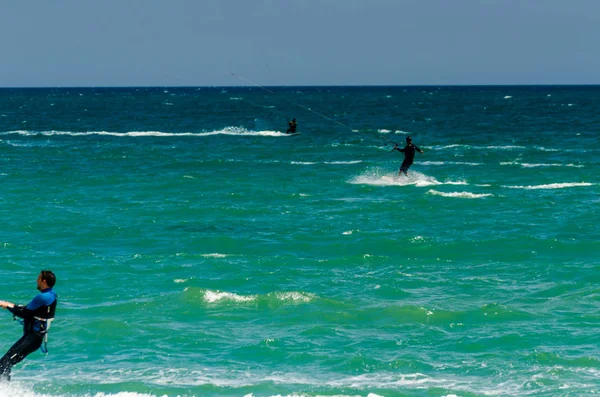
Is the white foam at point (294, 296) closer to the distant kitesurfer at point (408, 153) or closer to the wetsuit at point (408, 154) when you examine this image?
the distant kitesurfer at point (408, 153)

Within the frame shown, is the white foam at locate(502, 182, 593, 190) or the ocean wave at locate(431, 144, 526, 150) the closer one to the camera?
the white foam at locate(502, 182, 593, 190)

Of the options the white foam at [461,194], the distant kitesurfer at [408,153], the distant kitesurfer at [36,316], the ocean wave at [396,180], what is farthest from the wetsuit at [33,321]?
the ocean wave at [396,180]

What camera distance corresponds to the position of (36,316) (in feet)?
37.9

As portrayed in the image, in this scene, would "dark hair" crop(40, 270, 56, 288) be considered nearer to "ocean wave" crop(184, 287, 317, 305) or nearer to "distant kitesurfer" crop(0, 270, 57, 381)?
"distant kitesurfer" crop(0, 270, 57, 381)

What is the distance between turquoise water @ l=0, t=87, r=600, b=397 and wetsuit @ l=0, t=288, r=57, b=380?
1094mm

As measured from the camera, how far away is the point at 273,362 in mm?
14711

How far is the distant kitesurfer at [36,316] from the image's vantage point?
11.3 m

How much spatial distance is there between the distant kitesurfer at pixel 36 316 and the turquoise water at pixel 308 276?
1.12 meters

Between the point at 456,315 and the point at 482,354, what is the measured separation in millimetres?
2333

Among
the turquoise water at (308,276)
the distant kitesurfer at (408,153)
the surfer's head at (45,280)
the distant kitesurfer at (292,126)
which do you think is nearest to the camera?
the surfer's head at (45,280)

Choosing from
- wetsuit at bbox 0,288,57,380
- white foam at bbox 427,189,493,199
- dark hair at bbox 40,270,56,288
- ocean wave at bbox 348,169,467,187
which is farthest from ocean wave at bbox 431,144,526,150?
dark hair at bbox 40,270,56,288

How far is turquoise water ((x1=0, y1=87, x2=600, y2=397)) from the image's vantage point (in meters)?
14.1

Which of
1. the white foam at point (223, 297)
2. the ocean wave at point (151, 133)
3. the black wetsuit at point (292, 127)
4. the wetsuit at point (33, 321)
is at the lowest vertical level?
the white foam at point (223, 297)

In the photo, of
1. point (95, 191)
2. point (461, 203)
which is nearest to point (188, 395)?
point (461, 203)
